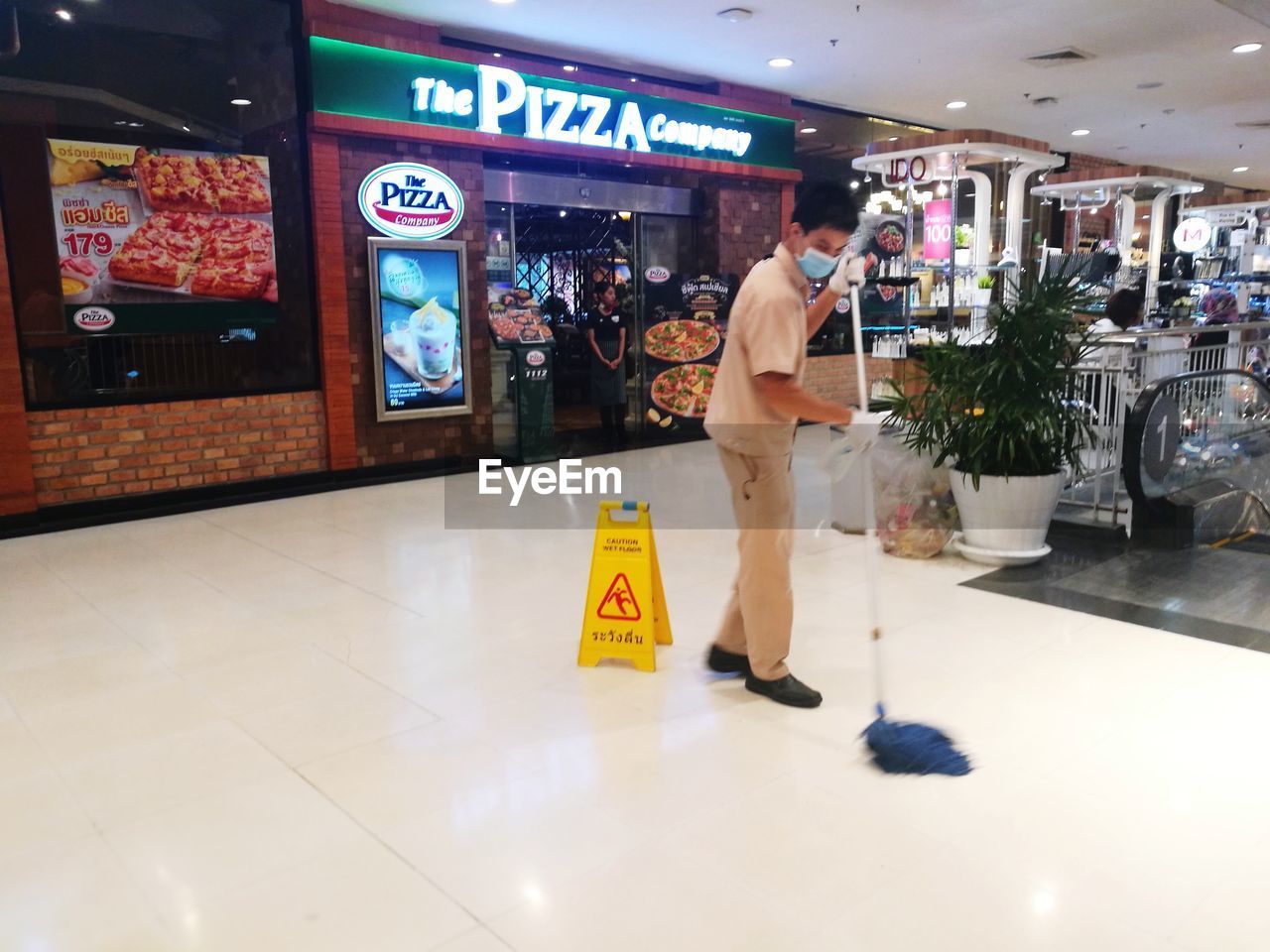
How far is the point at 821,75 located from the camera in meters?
9.12

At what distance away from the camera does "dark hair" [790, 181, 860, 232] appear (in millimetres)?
3068

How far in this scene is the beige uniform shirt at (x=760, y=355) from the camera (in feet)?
9.77

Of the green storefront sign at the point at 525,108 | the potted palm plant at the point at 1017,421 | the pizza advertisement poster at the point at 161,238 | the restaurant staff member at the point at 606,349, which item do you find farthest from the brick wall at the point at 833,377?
the pizza advertisement poster at the point at 161,238

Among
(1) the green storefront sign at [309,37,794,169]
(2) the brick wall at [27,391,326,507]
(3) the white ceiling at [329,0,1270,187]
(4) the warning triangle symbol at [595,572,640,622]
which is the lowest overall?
(4) the warning triangle symbol at [595,572,640,622]

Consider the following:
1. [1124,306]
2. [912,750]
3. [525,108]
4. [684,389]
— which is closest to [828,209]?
[912,750]

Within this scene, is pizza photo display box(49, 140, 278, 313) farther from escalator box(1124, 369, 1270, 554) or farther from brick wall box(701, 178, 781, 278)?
escalator box(1124, 369, 1270, 554)

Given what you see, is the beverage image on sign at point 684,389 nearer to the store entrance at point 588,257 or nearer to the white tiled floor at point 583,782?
the store entrance at point 588,257

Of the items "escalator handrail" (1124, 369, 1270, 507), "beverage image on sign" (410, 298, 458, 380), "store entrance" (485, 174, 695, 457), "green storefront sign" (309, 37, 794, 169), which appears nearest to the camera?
"escalator handrail" (1124, 369, 1270, 507)

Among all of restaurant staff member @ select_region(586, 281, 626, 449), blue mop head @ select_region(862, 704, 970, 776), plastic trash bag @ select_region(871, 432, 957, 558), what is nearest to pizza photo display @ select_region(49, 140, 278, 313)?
restaurant staff member @ select_region(586, 281, 626, 449)

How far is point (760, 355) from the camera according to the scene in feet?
9.80

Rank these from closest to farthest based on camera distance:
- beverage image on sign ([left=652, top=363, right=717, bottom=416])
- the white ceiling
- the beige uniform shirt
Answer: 1. the beige uniform shirt
2. the white ceiling
3. beverage image on sign ([left=652, top=363, right=717, bottom=416])

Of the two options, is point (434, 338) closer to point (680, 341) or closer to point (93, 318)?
point (93, 318)

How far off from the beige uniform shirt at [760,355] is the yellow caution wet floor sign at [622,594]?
0.60 meters

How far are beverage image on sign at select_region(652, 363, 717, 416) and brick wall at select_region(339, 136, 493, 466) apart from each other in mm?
1970
